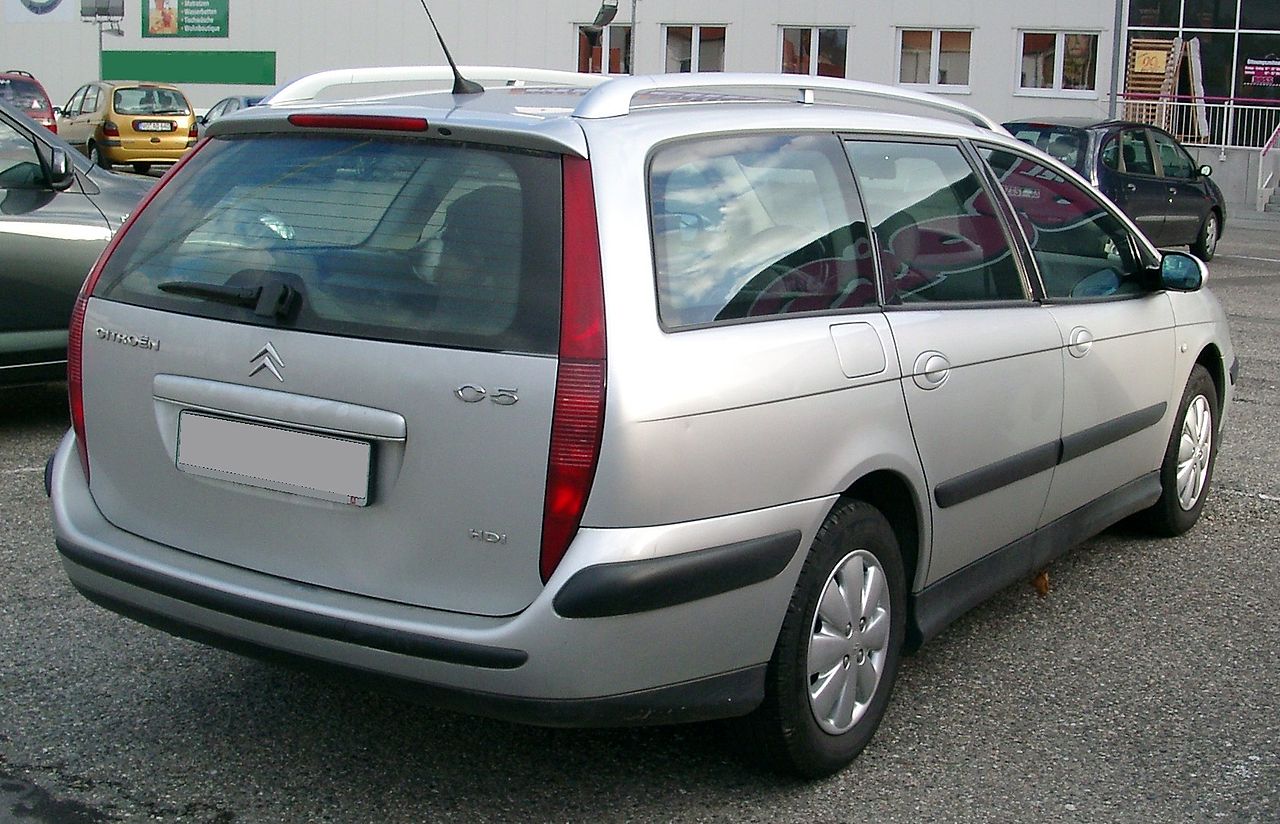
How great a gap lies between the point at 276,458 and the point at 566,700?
2.53 feet

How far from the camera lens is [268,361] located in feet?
10.6

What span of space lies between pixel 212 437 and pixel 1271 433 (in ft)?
20.1

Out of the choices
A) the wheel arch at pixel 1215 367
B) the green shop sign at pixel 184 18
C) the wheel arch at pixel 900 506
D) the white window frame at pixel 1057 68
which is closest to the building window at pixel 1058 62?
the white window frame at pixel 1057 68

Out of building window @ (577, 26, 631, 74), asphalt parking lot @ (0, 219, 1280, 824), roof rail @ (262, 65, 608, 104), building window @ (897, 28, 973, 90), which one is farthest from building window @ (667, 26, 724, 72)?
asphalt parking lot @ (0, 219, 1280, 824)

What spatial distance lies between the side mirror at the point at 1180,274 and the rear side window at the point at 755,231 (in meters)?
1.70

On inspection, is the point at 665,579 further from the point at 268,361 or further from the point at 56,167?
the point at 56,167

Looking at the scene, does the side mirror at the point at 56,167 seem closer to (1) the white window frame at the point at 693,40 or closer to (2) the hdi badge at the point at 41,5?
(1) the white window frame at the point at 693,40

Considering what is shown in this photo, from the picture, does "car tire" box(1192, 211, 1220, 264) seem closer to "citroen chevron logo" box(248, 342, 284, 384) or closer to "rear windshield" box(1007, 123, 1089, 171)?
"rear windshield" box(1007, 123, 1089, 171)

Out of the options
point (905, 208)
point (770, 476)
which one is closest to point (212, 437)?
point (770, 476)

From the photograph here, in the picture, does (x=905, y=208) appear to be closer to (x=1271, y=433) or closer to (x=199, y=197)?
(x=199, y=197)

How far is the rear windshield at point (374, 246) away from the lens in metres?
3.10

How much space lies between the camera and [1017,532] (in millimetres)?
4340

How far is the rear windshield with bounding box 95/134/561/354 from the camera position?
3102 millimetres

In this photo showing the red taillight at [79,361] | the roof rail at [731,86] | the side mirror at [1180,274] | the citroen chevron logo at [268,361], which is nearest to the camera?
the citroen chevron logo at [268,361]
